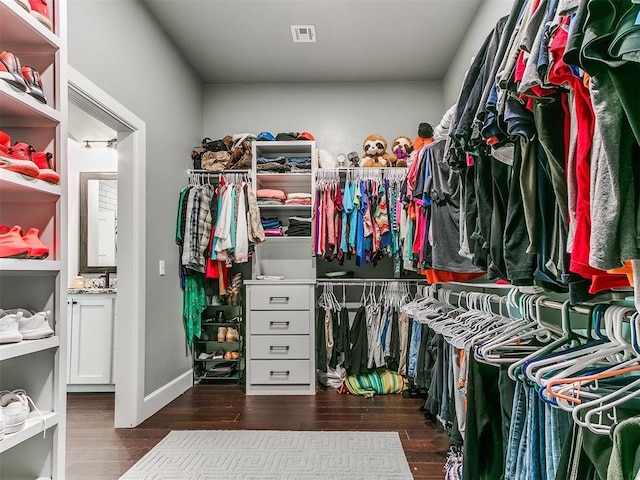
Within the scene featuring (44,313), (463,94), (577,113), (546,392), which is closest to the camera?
(577,113)

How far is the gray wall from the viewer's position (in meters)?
2.61

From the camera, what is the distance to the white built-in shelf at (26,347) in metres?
1.41

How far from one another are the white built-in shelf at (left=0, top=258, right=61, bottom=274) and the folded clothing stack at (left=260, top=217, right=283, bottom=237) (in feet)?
8.45

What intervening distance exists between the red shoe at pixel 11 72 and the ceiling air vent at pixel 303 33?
2.38 m

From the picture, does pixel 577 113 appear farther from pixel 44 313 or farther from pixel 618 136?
pixel 44 313

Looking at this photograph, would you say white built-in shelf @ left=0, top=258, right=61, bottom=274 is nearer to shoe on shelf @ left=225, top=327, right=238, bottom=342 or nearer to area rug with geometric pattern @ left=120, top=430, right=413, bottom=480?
area rug with geometric pattern @ left=120, top=430, right=413, bottom=480

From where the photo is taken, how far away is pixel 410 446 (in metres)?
2.62

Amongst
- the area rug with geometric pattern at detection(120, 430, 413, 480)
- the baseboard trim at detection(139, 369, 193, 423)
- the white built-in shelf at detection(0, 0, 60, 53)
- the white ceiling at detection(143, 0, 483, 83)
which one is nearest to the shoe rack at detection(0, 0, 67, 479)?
the white built-in shelf at detection(0, 0, 60, 53)

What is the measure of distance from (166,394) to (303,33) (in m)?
2.99

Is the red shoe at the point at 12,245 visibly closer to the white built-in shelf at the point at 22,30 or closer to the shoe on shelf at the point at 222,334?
the white built-in shelf at the point at 22,30

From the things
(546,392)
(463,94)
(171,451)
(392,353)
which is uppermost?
(463,94)

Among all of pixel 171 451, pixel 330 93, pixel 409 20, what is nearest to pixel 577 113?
pixel 171 451

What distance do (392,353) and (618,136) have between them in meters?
3.36

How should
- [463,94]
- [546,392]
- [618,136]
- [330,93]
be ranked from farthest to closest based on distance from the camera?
[330,93] → [463,94] → [546,392] → [618,136]
